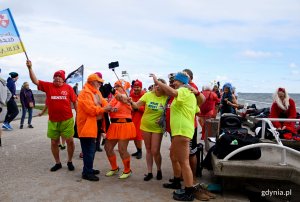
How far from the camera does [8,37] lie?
6777mm

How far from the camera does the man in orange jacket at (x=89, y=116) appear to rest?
575 cm

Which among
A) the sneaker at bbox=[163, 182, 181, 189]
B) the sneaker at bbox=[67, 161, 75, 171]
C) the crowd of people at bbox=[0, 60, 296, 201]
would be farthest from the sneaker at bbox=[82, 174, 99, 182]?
the sneaker at bbox=[163, 182, 181, 189]

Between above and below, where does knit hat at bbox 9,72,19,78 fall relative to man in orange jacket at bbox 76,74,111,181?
above

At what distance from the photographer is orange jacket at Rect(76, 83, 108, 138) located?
5.73m

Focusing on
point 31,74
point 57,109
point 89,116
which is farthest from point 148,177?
point 31,74

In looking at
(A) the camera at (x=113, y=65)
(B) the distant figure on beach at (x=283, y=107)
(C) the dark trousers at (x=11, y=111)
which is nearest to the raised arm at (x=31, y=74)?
(A) the camera at (x=113, y=65)

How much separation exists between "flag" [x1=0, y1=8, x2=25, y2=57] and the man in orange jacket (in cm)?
188

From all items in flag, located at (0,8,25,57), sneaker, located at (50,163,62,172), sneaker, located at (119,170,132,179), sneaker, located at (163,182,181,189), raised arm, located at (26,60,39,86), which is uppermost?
flag, located at (0,8,25,57)

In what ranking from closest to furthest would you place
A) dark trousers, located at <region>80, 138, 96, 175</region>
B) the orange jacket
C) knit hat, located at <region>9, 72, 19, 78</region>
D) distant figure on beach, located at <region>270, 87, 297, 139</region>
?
the orange jacket, dark trousers, located at <region>80, 138, 96, 175</region>, distant figure on beach, located at <region>270, 87, 297, 139</region>, knit hat, located at <region>9, 72, 19, 78</region>

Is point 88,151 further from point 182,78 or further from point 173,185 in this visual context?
point 182,78

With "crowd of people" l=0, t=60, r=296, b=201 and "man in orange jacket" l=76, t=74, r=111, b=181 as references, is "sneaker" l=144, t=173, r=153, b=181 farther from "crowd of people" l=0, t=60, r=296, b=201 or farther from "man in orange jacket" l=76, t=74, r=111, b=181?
"man in orange jacket" l=76, t=74, r=111, b=181

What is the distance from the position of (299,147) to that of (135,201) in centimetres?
372

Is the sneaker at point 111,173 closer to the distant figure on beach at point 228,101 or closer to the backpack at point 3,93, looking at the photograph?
the backpack at point 3,93

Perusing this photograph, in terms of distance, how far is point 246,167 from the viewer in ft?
15.9
